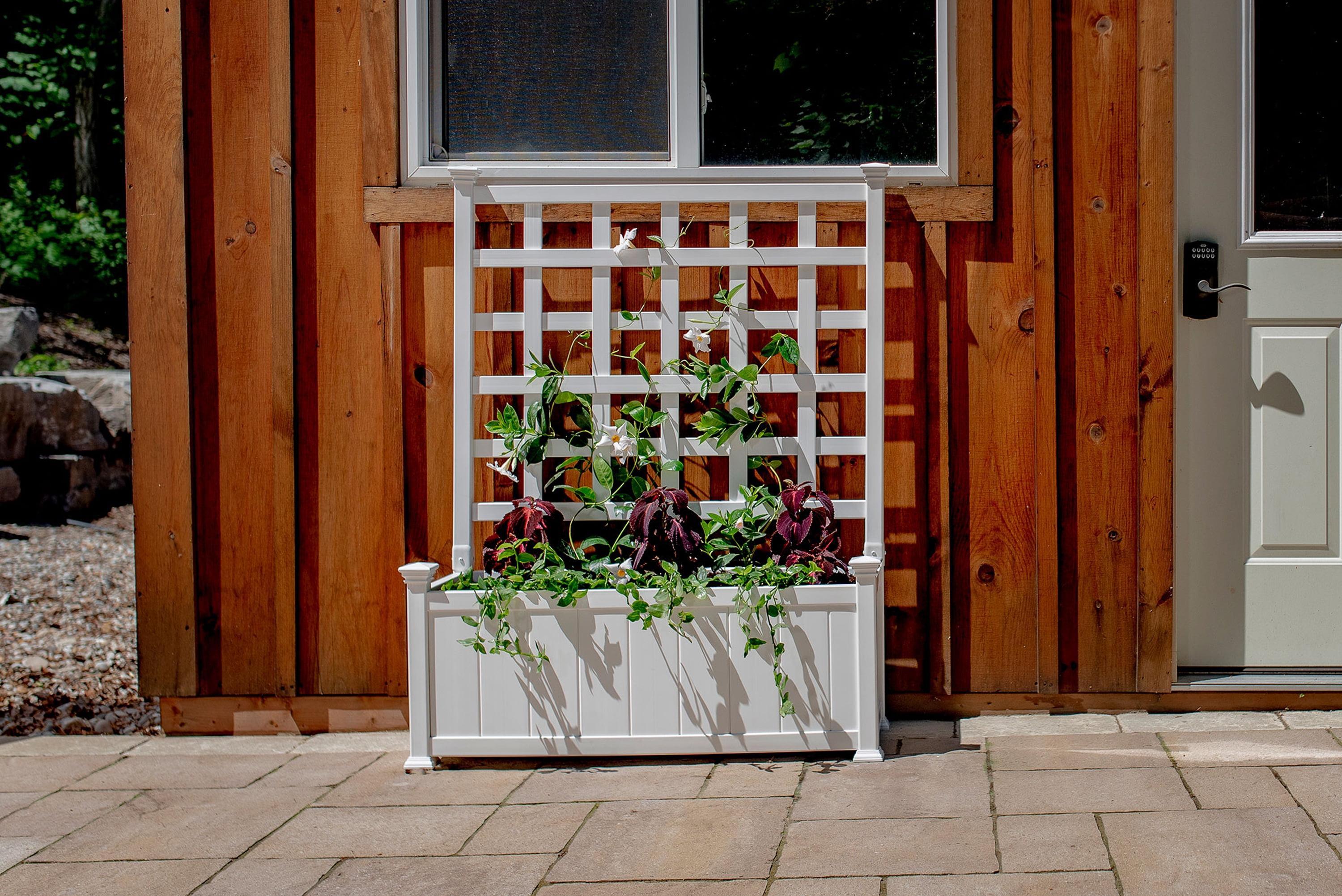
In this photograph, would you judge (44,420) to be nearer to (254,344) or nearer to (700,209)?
(254,344)

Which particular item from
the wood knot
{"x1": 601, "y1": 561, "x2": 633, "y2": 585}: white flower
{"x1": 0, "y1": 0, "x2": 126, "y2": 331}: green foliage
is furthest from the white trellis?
{"x1": 0, "y1": 0, "x2": 126, "y2": 331}: green foliage

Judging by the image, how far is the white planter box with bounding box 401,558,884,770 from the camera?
7.36ft

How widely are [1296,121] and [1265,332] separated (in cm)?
49

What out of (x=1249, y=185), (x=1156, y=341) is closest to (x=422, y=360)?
(x=1156, y=341)

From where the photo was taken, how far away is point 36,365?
20.3 ft

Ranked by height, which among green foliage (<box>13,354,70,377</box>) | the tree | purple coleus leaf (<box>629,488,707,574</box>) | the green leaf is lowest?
purple coleus leaf (<box>629,488,707,574</box>)

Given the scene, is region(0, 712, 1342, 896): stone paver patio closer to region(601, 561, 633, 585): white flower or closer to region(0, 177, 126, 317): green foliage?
region(601, 561, 633, 585): white flower

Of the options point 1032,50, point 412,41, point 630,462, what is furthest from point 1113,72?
point 412,41

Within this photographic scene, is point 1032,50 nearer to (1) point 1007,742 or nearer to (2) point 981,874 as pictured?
(1) point 1007,742

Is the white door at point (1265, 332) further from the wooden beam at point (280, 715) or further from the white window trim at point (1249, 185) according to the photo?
the wooden beam at point (280, 715)

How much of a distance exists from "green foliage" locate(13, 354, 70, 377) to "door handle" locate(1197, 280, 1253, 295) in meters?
5.51

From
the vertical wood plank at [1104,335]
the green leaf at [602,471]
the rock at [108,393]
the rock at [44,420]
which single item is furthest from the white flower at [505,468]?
the rock at [108,393]

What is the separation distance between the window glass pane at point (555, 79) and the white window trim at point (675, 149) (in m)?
0.04

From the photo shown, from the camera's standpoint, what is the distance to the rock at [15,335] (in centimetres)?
594
